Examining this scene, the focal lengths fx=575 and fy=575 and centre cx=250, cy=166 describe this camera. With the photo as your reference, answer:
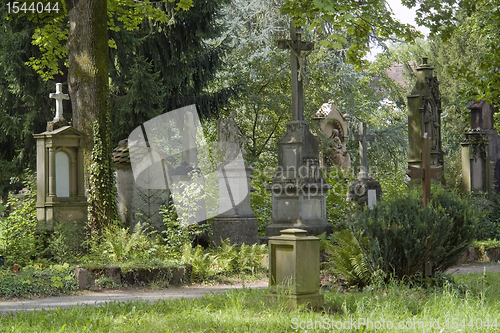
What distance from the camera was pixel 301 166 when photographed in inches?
542

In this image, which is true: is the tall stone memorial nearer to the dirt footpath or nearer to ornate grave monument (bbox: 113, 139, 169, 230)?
the dirt footpath

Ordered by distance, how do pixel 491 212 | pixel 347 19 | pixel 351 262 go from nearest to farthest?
pixel 351 262 < pixel 347 19 < pixel 491 212

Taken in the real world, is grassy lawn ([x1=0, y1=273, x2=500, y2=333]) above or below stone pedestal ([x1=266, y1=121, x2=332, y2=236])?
below

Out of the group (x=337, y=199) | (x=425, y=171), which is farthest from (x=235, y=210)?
(x=425, y=171)

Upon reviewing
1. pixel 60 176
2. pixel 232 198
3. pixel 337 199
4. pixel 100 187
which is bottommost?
pixel 337 199

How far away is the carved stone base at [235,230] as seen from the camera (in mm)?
13156

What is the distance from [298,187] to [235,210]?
1577 mm

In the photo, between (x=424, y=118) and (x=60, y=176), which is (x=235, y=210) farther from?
(x=424, y=118)

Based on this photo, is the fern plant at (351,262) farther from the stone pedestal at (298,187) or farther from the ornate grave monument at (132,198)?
the ornate grave monument at (132,198)

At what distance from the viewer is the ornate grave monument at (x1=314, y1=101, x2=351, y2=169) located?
23.0m

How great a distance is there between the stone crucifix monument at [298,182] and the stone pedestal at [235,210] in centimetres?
55

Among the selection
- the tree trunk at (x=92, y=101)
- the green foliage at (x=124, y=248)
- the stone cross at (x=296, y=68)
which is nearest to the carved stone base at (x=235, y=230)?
the green foliage at (x=124, y=248)

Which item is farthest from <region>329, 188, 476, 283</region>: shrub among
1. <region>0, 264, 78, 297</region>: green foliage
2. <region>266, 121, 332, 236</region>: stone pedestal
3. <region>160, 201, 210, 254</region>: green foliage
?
<region>266, 121, 332, 236</region>: stone pedestal

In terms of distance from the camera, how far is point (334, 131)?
2433cm
